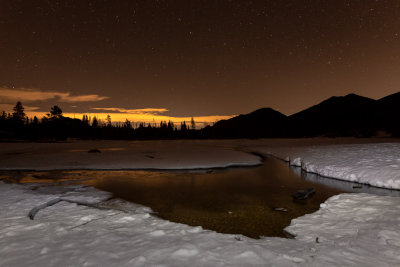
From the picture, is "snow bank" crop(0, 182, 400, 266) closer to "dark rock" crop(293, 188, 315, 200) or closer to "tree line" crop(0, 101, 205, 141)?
"dark rock" crop(293, 188, 315, 200)

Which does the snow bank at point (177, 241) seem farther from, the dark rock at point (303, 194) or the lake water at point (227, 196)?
the dark rock at point (303, 194)

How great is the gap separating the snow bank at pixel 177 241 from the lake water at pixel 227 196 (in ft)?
3.56

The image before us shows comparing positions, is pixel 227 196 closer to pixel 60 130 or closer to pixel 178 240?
pixel 178 240

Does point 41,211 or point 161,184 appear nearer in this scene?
point 41,211

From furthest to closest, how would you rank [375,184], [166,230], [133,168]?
[133,168] → [375,184] → [166,230]

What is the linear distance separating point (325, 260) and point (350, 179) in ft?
43.5

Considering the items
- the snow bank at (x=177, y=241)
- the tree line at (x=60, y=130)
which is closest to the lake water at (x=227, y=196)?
the snow bank at (x=177, y=241)

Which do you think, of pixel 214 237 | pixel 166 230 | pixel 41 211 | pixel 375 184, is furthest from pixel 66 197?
pixel 375 184

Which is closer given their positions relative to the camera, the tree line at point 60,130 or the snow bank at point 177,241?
the snow bank at point 177,241

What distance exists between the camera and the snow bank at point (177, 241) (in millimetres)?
5363

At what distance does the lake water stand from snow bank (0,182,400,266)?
108cm

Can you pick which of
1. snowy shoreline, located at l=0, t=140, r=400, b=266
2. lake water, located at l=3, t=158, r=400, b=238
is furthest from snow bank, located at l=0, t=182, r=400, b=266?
lake water, located at l=3, t=158, r=400, b=238

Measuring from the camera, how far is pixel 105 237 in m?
6.64

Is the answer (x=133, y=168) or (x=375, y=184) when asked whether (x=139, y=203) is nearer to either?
(x=133, y=168)
